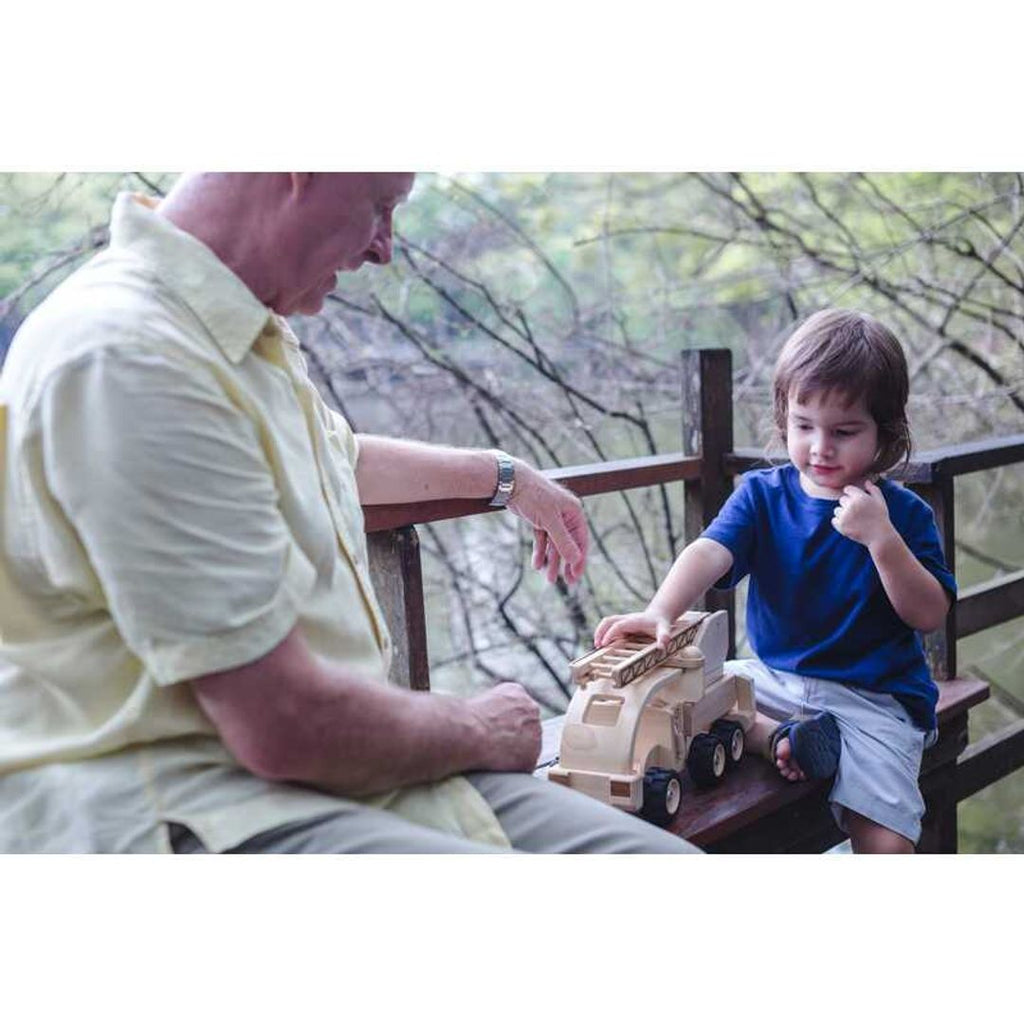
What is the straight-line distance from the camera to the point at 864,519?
1.31m

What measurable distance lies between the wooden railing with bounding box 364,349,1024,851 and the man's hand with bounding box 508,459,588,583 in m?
0.09

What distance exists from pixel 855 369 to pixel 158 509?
0.86 meters

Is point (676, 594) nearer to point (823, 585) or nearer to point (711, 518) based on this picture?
point (823, 585)

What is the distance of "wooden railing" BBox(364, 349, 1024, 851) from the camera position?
55.1 inches

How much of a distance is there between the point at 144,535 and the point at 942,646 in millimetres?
1371

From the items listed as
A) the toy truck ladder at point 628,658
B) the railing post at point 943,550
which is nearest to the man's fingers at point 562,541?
the toy truck ladder at point 628,658

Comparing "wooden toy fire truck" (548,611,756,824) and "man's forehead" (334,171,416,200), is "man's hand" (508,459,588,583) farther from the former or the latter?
"man's forehead" (334,171,416,200)

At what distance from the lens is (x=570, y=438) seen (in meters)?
2.97

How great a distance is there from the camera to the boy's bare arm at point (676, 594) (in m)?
1.32

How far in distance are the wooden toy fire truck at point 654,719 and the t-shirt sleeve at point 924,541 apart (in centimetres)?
24

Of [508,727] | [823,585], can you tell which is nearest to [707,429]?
[823,585]

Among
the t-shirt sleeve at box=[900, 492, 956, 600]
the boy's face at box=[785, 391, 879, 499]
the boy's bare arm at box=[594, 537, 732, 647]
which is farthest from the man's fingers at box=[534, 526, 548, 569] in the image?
the t-shirt sleeve at box=[900, 492, 956, 600]

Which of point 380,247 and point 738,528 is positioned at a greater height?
point 380,247

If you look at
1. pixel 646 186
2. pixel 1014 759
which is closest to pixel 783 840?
pixel 1014 759
